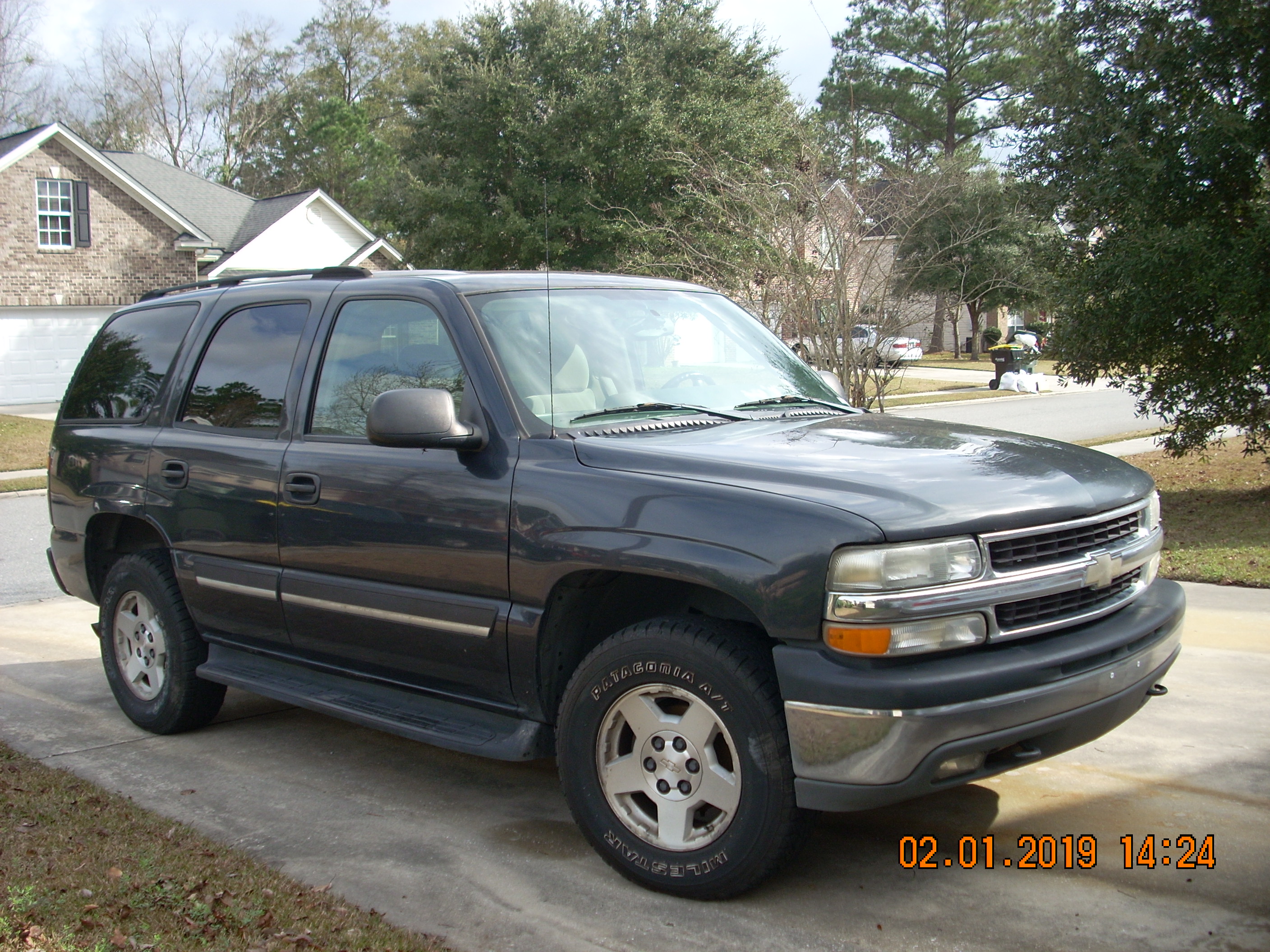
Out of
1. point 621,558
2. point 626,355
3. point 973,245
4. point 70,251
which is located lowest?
point 621,558

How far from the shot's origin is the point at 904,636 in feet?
10.4

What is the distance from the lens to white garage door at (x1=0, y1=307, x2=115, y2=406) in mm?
29594

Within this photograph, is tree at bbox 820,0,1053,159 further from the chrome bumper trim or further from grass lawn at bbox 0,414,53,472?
the chrome bumper trim

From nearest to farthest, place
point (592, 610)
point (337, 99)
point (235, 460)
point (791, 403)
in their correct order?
point (592, 610)
point (791, 403)
point (235, 460)
point (337, 99)

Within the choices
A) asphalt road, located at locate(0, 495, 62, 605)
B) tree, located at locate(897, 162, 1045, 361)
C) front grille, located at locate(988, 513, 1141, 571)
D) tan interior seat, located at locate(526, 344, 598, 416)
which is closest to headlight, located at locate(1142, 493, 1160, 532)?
front grille, located at locate(988, 513, 1141, 571)

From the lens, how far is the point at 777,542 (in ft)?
10.7

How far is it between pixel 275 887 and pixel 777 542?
190cm

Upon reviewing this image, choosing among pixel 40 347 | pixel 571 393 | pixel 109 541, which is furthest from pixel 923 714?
pixel 40 347

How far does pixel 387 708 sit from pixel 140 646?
1831 mm

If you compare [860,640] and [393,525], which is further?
[393,525]

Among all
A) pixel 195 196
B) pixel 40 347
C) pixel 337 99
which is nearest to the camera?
pixel 40 347

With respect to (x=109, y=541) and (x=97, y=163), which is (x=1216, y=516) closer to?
(x=109, y=541)

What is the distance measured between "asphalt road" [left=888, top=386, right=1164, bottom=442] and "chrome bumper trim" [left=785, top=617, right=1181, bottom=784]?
1458 centimetres

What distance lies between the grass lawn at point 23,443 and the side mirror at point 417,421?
14.3 meters
